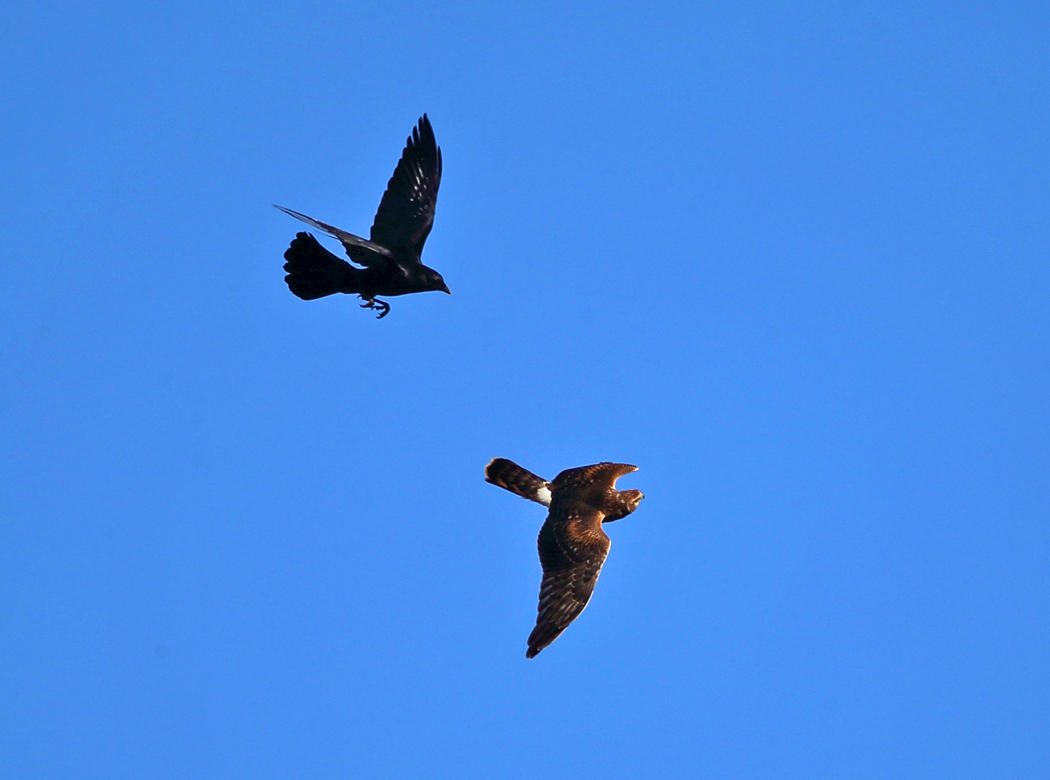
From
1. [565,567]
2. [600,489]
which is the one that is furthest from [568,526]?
[600,489]

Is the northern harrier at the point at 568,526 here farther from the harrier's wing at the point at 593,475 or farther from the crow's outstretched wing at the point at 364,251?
the crow's outstretched wing at the point at 364,251

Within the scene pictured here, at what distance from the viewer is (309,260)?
1512 centimetres

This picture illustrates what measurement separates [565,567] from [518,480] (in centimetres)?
164

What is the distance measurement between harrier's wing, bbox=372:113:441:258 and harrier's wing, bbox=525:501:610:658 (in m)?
3.84

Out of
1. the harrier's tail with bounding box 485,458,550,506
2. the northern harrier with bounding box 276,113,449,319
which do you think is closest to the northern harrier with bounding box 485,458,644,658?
the harrier's tail with bounding box 485,458,550,506

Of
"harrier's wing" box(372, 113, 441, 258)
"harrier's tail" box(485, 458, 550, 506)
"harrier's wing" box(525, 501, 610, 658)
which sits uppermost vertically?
"harrier's wing" box(372, 113, 441, 258)

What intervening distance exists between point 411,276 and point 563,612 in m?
4.46

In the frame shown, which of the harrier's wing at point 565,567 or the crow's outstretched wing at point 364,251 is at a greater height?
the crow's outstretched wing at point 364,251

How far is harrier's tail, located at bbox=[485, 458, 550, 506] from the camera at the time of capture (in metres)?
16.0

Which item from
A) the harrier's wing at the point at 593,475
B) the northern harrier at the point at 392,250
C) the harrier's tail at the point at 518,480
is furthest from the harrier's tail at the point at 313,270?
the harrier's wing at the point at 593,475

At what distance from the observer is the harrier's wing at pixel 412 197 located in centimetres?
1609

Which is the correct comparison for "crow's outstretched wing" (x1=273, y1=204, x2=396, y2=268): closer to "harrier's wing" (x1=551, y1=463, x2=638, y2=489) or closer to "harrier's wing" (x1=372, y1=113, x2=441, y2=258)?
"harrier's wing" (x1=372, y1=113, x2=441, y2=258)

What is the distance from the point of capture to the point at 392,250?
1594 cm

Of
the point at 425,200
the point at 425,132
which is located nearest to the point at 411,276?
the point at 425,200
